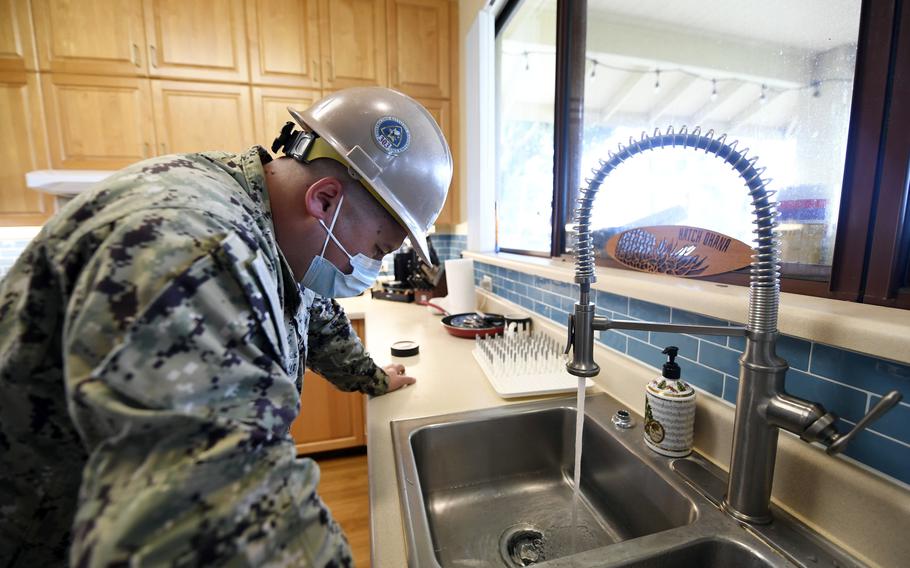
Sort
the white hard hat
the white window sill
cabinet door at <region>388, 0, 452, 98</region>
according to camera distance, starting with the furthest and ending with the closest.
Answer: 1. cabinet door at <region>388, 0, 452, 98</region>
2. the white hard hat
3. the white window sill

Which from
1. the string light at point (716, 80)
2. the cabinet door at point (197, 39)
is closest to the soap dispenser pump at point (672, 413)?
the string light at point (716, 80)

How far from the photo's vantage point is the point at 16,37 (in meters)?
1.98

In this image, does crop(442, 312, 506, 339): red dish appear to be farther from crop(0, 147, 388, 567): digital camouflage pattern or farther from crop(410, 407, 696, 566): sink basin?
crop(0, 147, 388, 567): digital camouflage pattern

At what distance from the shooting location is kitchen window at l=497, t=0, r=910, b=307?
0.53 metres

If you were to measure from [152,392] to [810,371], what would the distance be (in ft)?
2.43

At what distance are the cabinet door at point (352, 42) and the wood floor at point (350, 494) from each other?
83.4 inches

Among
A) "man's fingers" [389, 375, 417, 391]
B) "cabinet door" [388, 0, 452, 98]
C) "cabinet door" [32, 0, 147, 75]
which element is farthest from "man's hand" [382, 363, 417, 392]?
"cabinet door" [32, 0, 147, 75]

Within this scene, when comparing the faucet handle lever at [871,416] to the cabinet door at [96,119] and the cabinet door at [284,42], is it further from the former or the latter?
the cabinet door at [96,119]

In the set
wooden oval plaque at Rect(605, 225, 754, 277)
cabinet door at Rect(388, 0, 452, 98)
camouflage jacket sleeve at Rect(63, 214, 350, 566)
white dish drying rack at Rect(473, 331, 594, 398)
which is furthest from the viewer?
cabinet door at Rect(388, 0, 452, 98)

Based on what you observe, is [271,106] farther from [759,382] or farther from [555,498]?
[759,382]

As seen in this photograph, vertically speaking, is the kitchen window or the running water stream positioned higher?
the kitchen window

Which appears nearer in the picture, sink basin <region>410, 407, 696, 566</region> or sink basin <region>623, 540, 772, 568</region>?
sink basin <region>623, 540, 772, 568</region>

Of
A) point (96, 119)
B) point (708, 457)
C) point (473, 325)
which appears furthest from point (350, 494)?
point (96, 119)

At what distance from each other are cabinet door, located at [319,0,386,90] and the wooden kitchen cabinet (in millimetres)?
1483
